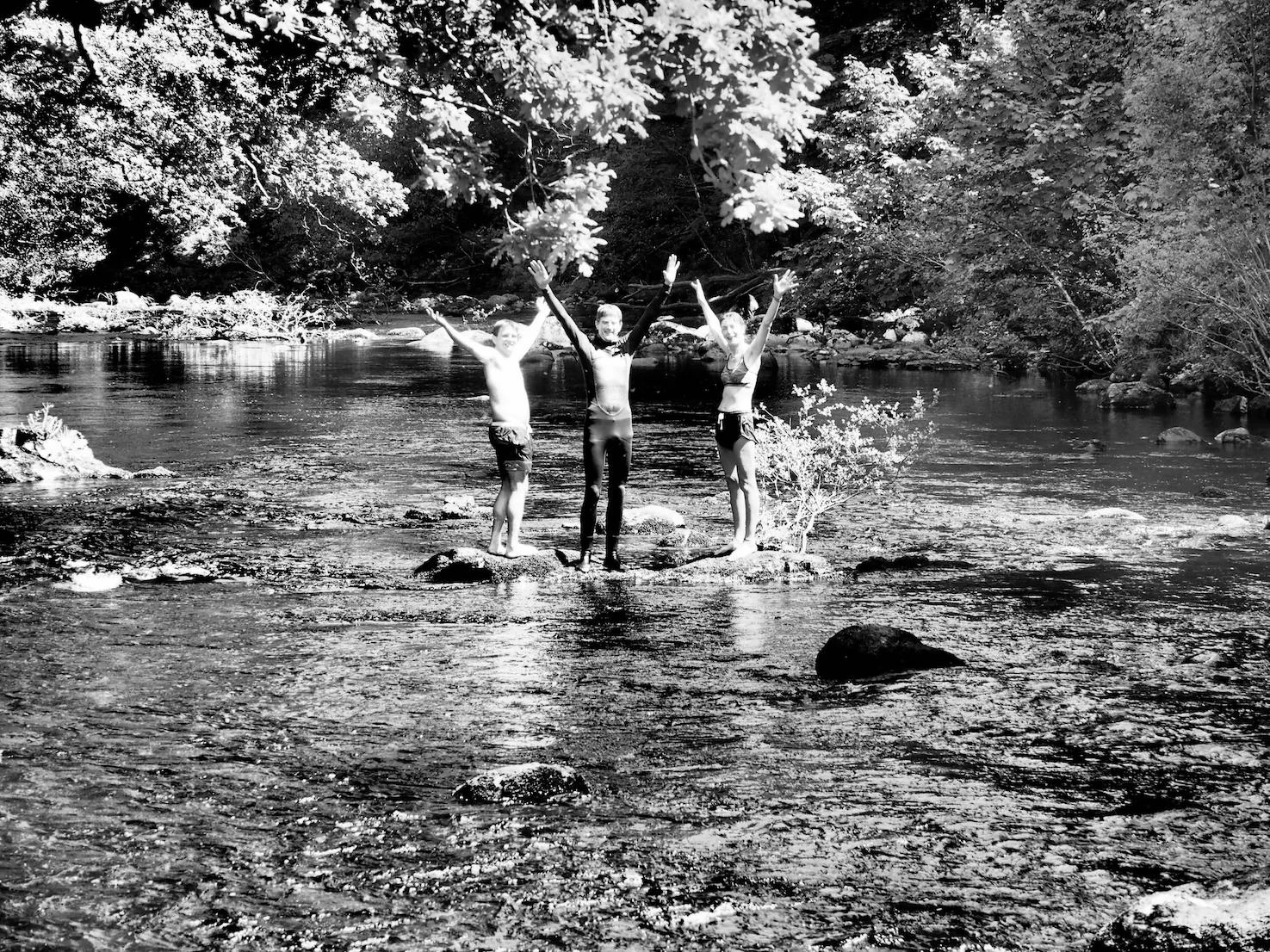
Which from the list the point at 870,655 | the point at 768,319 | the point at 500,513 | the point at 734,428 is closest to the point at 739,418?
the point at 734,428

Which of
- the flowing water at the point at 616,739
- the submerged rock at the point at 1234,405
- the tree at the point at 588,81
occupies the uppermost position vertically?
the tree at the point at 588,81

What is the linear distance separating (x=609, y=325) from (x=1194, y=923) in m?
7.86

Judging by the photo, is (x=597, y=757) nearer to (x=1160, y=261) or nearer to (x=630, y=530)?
(x=630, y=530)

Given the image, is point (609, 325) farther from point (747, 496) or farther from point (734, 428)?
point (747, 496)

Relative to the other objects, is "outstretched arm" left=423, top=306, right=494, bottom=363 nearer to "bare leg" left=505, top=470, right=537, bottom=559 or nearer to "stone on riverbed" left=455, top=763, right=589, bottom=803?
"bare leg" left=505, top=470, right=537, bottom=559

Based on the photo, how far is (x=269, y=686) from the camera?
8883 mm

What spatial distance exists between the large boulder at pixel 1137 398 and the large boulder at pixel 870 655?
920 inches

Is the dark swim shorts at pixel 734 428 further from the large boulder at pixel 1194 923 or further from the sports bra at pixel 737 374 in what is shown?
the large boulder at pixel 1194 923

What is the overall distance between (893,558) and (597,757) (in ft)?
22.4

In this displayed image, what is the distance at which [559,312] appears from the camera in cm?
1181

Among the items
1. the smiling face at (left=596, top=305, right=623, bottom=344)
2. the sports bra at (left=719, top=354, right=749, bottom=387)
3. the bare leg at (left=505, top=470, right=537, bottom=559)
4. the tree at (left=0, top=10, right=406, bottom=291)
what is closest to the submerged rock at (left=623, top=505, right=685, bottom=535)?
the bare leg at (left=505, top=470, right=537, bottom=559)

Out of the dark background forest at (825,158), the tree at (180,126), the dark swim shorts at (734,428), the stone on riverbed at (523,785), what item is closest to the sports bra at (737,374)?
the dark swim shorts at (734,428)

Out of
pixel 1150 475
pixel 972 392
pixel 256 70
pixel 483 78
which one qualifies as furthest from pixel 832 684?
pixel 972 392

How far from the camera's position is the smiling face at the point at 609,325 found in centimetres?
1184
